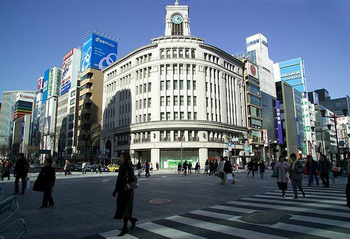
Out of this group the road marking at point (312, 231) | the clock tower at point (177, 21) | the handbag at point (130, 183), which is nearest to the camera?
the road marking at point (312, 231)

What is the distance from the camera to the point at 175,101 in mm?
47094

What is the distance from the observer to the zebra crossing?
4.82m

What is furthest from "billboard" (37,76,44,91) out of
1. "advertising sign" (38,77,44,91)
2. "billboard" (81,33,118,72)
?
"billboard" (81,33,118,72)

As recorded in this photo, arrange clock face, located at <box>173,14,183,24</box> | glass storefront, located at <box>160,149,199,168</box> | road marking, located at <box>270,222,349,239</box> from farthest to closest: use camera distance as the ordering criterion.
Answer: clock face, located at <box>173,14,183,24</box>, glass storefront, located at <box>160,149,199,168</box>, road marking, located at <box>270,222,349,239</box>

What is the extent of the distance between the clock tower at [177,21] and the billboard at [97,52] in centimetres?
3042

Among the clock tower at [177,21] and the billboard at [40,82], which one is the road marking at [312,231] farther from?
the billboard at [40,82]

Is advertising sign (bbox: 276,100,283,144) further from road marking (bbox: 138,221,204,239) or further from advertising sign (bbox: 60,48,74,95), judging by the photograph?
advertising sign (bbox: 60,48,74,95)

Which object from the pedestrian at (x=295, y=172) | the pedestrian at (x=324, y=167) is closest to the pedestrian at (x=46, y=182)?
the pedestrian at (x=295, y=172)

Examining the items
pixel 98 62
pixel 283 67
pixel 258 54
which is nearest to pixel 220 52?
pixel 258 54

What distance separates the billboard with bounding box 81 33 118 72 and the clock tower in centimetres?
3042

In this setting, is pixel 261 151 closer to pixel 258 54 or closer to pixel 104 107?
pixel 258 54

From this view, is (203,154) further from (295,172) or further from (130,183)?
(130,183)

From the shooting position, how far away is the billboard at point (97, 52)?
74.3 metres

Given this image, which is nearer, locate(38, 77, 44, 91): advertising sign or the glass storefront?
the glass storefront
